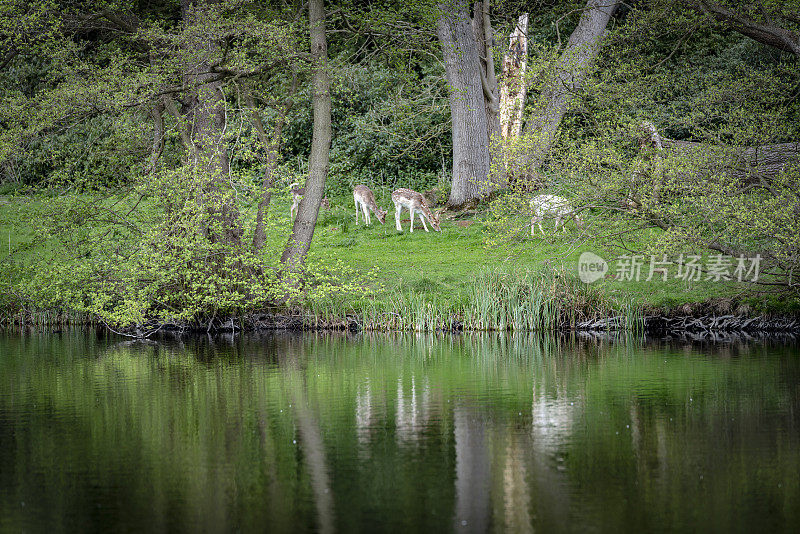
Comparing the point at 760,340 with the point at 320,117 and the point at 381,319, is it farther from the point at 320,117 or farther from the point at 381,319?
the point at 320,117

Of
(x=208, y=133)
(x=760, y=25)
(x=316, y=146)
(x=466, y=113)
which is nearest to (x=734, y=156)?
(x=760, y=25)

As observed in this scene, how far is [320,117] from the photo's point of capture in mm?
20781

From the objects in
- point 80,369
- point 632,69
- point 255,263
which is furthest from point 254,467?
point 632,69

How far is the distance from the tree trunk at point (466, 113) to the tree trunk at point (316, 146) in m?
5.97

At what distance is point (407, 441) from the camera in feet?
31.7

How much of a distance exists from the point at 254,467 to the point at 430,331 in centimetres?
1076

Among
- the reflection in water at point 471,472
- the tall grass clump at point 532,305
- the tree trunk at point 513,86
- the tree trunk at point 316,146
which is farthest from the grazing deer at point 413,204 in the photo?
the reflection in water at point 471,472

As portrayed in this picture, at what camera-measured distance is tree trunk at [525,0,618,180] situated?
1888 centimetres

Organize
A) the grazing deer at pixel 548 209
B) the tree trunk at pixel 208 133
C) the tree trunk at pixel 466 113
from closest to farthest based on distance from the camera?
1. the grazing deer at pixel 548 209
2. the tree trunk at pixel 208 133
3. the tree trunk at pixel 466 113

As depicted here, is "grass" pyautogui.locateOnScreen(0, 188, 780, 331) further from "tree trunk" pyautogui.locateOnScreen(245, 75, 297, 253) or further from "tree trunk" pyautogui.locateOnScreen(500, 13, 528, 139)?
"tree trunk" pyautogui.locateOnScreen(500, 13, 528, 139)

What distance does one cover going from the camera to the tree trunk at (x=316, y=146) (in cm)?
2016

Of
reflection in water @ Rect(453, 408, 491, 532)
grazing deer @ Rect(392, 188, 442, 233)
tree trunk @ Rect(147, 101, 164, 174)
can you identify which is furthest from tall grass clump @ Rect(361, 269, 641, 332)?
reflection in water @ Rect(453, 408, 491, 532)

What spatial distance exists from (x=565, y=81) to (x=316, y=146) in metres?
5.35

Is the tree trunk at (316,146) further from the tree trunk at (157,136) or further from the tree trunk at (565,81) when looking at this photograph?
the tree trunk at (565,81)
